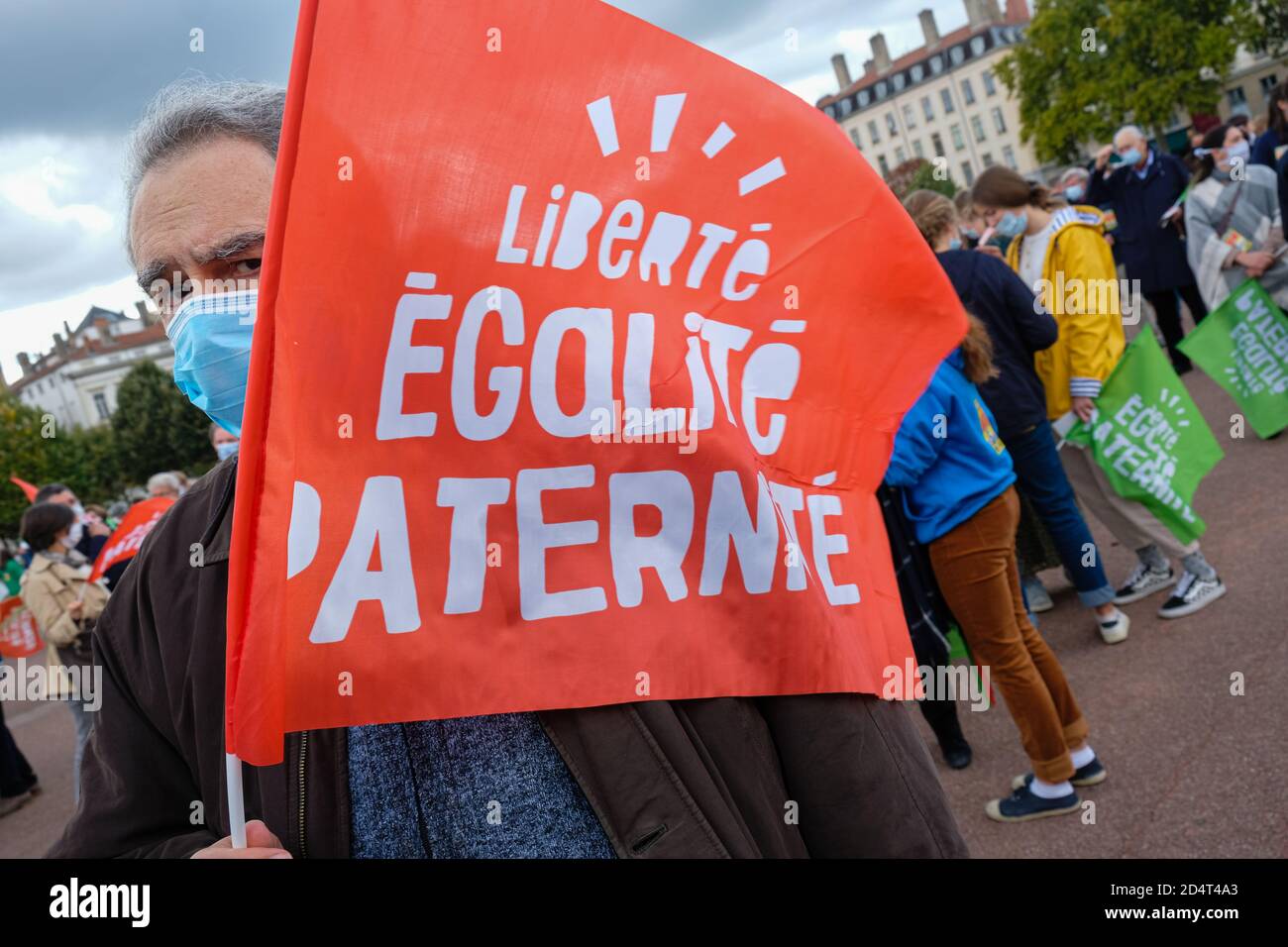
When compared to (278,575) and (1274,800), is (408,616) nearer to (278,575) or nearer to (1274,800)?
(278,575)

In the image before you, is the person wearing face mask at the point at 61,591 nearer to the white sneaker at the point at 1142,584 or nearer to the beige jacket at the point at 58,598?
the beige jacket at the point at 58,598

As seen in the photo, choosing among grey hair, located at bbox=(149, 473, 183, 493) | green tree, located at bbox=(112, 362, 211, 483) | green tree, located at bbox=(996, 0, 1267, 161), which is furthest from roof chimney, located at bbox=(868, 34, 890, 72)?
grey hair, located at bbox=(149, 473, 183, 493)

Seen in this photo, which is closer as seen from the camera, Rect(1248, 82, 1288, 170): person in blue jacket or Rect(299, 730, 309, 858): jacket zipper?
Rect(299, 730, 309, 858): jacket zipper

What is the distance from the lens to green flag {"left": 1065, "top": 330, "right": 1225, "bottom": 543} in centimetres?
566

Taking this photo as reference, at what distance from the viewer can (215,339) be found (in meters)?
1.58

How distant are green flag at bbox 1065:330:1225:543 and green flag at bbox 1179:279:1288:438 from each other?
1406 mm

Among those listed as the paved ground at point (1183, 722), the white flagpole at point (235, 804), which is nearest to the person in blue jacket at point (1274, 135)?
the paved ground at point (1183, 722)

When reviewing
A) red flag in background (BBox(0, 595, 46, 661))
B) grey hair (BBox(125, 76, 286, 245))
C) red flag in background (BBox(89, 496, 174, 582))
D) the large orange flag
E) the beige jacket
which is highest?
grey hair (BBox(125, 76, 286, 245))

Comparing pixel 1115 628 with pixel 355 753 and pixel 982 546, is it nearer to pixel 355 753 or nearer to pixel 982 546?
pixel 982 546

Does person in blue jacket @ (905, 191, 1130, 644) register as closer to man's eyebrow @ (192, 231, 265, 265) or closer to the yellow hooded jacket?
the yellow hooded jacket

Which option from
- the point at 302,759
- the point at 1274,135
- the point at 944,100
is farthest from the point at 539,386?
the point at 944,100

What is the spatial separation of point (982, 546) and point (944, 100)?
290 ft

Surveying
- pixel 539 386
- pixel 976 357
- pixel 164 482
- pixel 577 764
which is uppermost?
pixel 539 386
